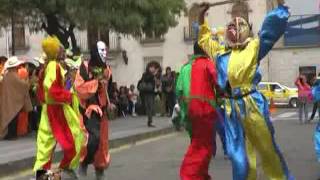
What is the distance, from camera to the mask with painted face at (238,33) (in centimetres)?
735

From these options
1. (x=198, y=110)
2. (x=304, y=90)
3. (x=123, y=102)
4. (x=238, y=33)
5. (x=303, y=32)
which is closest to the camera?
(x=238, y=33)

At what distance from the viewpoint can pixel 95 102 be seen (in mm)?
9703

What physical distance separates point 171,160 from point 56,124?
153 inches

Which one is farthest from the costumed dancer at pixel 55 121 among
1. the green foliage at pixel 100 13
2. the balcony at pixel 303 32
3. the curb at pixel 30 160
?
the balcony at pixel 303 32

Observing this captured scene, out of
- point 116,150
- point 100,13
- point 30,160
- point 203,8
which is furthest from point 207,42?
point 100,13

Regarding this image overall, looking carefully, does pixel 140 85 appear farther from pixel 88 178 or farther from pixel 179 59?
pixel 179 59

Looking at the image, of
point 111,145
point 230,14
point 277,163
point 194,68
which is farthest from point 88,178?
point 230,14

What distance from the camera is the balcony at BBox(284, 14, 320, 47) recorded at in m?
45.0

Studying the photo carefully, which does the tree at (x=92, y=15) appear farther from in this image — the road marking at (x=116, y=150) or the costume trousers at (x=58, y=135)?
the costume trousers at (x=58, y=135)

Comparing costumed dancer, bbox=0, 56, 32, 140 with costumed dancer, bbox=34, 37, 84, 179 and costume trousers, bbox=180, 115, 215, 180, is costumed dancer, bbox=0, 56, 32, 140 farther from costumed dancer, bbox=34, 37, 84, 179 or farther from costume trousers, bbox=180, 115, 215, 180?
costume trousers, bbox=180, 115, 215, 180

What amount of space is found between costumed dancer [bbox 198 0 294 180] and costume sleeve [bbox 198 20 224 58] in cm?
112

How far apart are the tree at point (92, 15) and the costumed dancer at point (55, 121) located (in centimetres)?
1279

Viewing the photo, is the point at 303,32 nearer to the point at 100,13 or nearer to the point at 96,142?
the point at 100,13

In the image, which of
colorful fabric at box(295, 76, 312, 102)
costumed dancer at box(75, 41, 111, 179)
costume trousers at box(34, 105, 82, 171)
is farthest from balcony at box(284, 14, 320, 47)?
costume trousers at box(34, 105, 82, 171)
